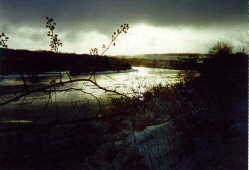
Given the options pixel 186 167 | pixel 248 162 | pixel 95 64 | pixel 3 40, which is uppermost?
pixel 3 40

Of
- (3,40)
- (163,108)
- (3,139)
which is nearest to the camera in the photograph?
(3,40)

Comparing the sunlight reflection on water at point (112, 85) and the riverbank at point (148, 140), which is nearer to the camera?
the riverbank at point (148, 140)

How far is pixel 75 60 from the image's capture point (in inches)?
79.9

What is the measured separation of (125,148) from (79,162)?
83 cm

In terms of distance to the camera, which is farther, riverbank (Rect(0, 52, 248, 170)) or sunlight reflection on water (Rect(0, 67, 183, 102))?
sunlight reflection on water (Rect(0, 67, 183, 102))

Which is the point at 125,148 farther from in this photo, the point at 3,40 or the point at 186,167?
the point at 3,40

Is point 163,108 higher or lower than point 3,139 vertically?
higher

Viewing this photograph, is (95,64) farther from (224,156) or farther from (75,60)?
(224,156)

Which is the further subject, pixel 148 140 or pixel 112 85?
pixel 112 85

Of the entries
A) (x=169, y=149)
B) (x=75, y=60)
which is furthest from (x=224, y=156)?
(x=75, y=60)

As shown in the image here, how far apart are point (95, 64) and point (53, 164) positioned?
7.86ft

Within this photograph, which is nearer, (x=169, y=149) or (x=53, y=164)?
(x=169, y=149)

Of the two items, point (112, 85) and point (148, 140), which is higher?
point (112, 85)

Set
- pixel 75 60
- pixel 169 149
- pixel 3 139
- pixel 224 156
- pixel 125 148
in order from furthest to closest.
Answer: pixel 3 139
pixel 125 148
pixel 169 149
pixel 224 156
pixel 75 60
